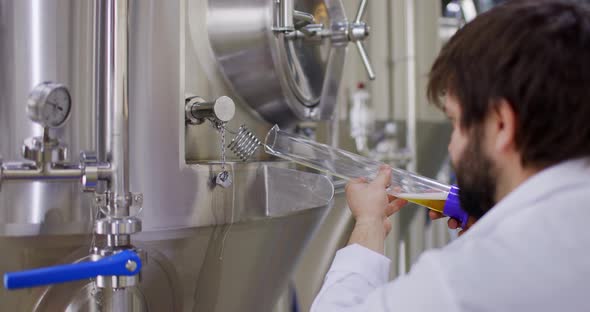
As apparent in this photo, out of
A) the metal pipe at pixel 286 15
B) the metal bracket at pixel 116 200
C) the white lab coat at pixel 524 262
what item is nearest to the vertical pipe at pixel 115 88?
the metal bracket at pixel 116 200

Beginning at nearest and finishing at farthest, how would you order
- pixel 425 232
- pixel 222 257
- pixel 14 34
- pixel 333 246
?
1. pixel 14 34
2. pixel 222 257
3. pixel 333 246
4. pixel 425 232

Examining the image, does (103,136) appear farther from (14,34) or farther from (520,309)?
(520,309)

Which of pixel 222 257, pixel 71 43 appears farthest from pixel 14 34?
pixel 222 257

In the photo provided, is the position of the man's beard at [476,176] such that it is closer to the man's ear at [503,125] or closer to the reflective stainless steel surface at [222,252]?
the man's ear at [503,125]

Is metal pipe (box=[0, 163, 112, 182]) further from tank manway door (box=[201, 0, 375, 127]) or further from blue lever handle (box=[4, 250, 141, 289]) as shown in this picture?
tank manway door (box=[201, 0, 375, 127])

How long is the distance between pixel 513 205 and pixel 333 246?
0.70m

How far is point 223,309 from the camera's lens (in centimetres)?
90

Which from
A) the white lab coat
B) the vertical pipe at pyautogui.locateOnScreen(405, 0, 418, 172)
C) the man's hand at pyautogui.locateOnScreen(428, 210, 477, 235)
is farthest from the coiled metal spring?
the vertical pipe at pyautogui.locateOnScreen(405, 0, 418, 172)

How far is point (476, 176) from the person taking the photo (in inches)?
25.0

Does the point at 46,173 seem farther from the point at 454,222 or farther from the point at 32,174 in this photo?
the point at 454,222

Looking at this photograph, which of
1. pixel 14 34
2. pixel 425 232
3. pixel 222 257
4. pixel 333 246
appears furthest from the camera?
pixel 425 232

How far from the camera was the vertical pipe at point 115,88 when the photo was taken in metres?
0.70

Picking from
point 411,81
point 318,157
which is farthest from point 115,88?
point 411,81

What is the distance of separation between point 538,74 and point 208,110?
41 centimetres
